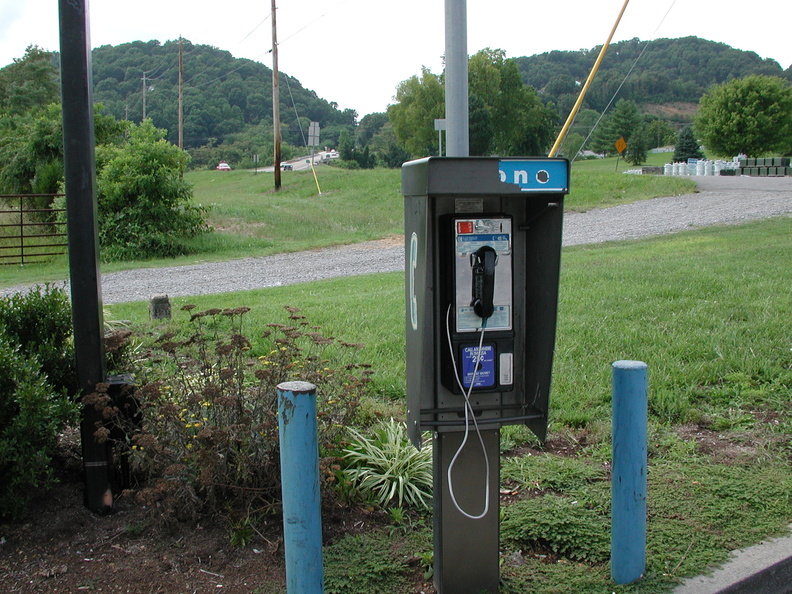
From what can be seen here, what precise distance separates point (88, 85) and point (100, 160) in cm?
1752

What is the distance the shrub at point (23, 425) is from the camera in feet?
10.5

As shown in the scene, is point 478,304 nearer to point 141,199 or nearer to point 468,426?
point 468,426

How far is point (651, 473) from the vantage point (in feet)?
13.4

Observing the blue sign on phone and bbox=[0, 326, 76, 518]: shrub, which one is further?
bbox=[0, 326, 76, 518]: shrub

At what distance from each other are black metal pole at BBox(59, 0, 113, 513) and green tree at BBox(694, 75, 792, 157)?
52.5 meters

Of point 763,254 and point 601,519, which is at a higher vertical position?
point 763,254

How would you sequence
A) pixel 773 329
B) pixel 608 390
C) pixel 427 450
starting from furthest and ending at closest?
pixel 773 329 → pixel 608 390 → pixel 427 450

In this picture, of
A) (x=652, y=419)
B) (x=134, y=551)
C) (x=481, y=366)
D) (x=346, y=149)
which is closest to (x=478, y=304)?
(x=481, y=366)

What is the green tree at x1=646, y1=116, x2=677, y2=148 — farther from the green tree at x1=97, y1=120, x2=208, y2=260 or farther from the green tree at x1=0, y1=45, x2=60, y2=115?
the green tree at x1=97, y1=120, x2=208, y2=260

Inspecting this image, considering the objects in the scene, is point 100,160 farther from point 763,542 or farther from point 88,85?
point 763,542

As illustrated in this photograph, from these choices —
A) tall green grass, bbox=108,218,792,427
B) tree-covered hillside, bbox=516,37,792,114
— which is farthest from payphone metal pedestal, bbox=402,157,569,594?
tree-covered hillside, bbox=516,37,792,114

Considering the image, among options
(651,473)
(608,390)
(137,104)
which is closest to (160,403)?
(651,473)

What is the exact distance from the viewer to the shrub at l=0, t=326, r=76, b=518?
3193 mm

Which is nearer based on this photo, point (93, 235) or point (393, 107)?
point (93, 235)
